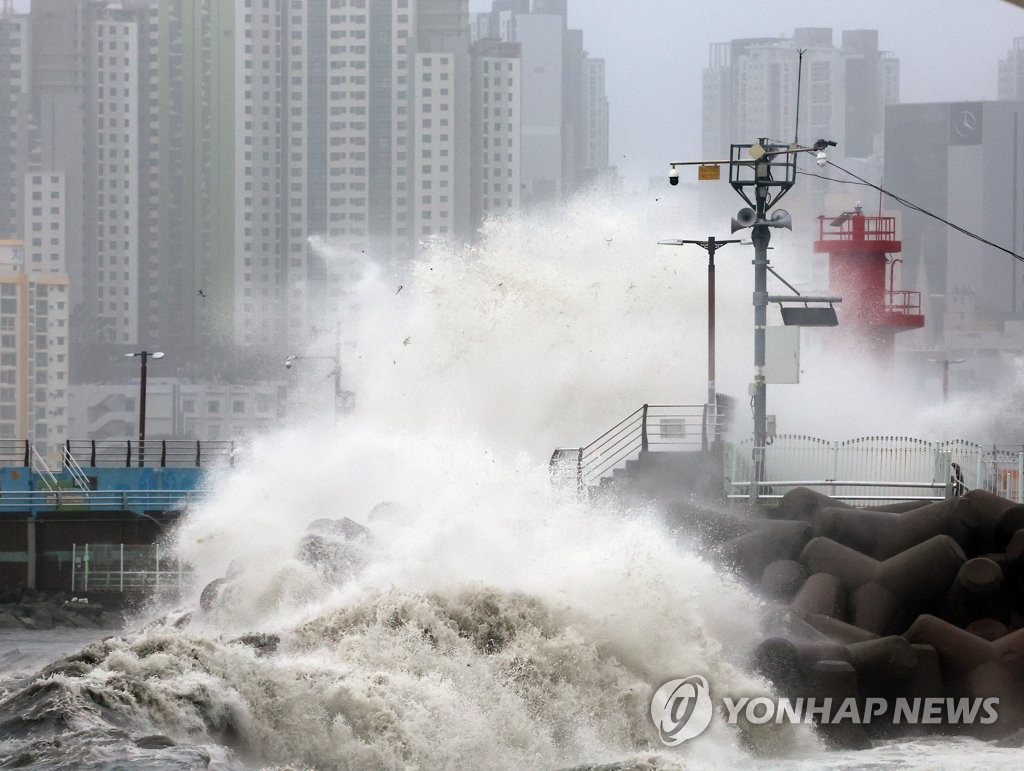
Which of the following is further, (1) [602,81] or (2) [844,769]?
(1) [602,81]

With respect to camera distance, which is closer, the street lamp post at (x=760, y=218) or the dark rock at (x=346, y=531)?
the dark rock at (x=346, y=531)

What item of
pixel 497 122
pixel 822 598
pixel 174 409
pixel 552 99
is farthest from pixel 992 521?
Result: pixel 552 99

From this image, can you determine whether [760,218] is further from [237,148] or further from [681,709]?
[237,148]

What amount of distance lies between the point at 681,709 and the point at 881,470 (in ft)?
20.4

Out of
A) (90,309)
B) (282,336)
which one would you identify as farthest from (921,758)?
(90,309)

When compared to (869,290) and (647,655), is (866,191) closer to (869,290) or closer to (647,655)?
(869,290)

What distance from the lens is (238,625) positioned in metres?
16.8

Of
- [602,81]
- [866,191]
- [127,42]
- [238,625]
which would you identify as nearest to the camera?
[238,625]

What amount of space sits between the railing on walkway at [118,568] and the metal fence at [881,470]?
40.3ft

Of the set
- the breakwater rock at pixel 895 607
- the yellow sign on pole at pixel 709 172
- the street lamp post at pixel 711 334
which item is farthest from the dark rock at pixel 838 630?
the yellow sign on pole at pixel 709 172

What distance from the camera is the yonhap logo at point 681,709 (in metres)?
13.3

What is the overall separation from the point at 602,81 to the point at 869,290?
114592mm

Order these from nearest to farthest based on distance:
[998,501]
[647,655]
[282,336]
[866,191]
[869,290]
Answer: [647,655], [998,501], [869,290], [282,336], [866,191]

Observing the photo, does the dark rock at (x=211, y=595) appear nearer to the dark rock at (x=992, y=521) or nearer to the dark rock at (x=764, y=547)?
the dark rock at (x=764, y=547)
